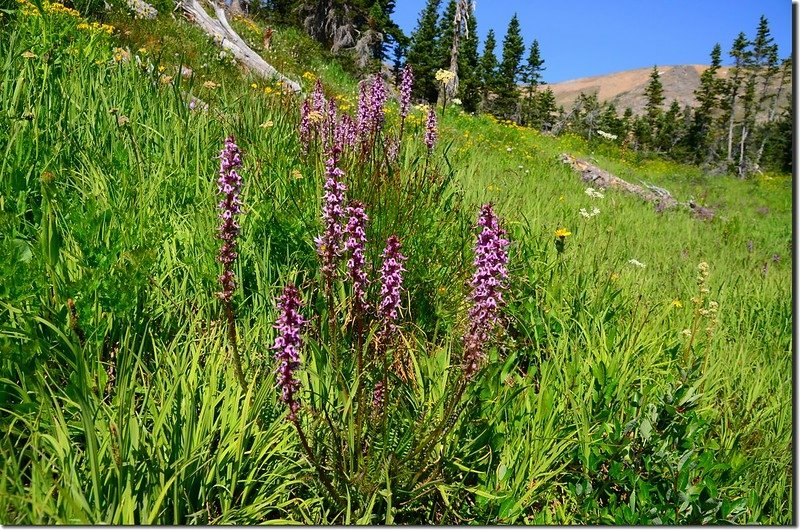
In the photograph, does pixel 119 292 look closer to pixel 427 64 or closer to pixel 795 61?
pixel 795 61

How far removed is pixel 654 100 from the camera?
253 feet

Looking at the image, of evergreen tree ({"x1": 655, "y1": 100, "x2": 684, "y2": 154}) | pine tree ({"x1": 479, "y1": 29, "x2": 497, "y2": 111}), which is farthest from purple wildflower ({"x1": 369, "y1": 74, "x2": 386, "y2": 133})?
evergreen tree ({"x1": 655, "y1": 100, "x2": 684, "y2": 154})

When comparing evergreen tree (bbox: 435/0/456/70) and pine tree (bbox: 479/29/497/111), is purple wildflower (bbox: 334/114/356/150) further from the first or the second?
pine tree (bbox: 479/29/497/111)

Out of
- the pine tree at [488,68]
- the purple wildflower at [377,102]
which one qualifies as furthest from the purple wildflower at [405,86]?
the pine tree at [488,68]

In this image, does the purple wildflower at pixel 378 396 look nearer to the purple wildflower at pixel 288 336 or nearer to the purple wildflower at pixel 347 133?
the purple wildflower at pixel 288 336

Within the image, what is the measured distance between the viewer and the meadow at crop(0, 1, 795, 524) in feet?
5.20

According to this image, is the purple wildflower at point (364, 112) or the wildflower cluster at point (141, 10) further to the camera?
the wildflower cluster at point (141, 10)

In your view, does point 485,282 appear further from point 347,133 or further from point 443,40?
point 443,40

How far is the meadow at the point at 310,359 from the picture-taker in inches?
62.4

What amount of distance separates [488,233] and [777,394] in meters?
2.23

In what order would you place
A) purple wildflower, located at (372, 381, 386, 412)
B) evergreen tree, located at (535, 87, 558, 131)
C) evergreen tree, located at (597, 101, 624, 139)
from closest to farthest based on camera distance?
1. purple wildflower, located at (372, 381, 386, 412)
2. evergreen tree, located at (597, 101, 624, 139)
3. evergreen tree, located at (535, 87, 558, 131)

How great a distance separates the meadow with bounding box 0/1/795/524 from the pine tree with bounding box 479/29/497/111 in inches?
2773

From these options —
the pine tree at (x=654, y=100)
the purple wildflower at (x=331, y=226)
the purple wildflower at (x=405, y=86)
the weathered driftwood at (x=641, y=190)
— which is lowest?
the purple wildflower at (x=331, y=226)

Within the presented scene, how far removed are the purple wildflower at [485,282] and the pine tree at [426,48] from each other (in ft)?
183
